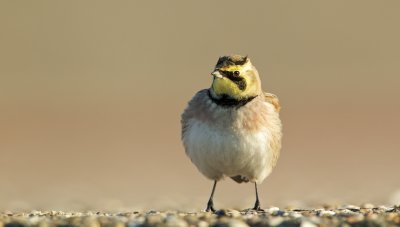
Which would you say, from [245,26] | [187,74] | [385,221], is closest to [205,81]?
[187,74]

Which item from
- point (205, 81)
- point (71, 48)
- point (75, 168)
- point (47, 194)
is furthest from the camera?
point (71, 48)

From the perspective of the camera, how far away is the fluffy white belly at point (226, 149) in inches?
368

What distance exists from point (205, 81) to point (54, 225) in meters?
22.2

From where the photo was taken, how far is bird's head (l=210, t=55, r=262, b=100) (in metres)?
9.25

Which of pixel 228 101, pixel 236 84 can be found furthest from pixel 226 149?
pixel 236 84

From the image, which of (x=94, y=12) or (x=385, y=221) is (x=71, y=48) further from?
(x=385, y=221)

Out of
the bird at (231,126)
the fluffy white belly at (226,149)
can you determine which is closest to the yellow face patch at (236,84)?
the bird at (231,126)

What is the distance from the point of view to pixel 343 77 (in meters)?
31.3

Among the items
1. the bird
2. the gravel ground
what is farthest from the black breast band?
the gravel ground

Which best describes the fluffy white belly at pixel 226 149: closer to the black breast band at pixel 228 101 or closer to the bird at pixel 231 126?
the bird at pixel 231 126

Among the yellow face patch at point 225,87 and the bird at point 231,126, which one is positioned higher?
the yellow face patch at point 225,87

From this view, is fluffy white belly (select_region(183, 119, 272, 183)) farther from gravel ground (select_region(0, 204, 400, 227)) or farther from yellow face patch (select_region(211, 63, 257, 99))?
gravel ground (select_region(0, 204, 400, 227))

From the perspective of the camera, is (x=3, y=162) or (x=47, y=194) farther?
(x=3, y=162)

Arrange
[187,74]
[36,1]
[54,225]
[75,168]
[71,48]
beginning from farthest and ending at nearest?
[36,1], [71,48], [187,74], [75,168], [54,225]
